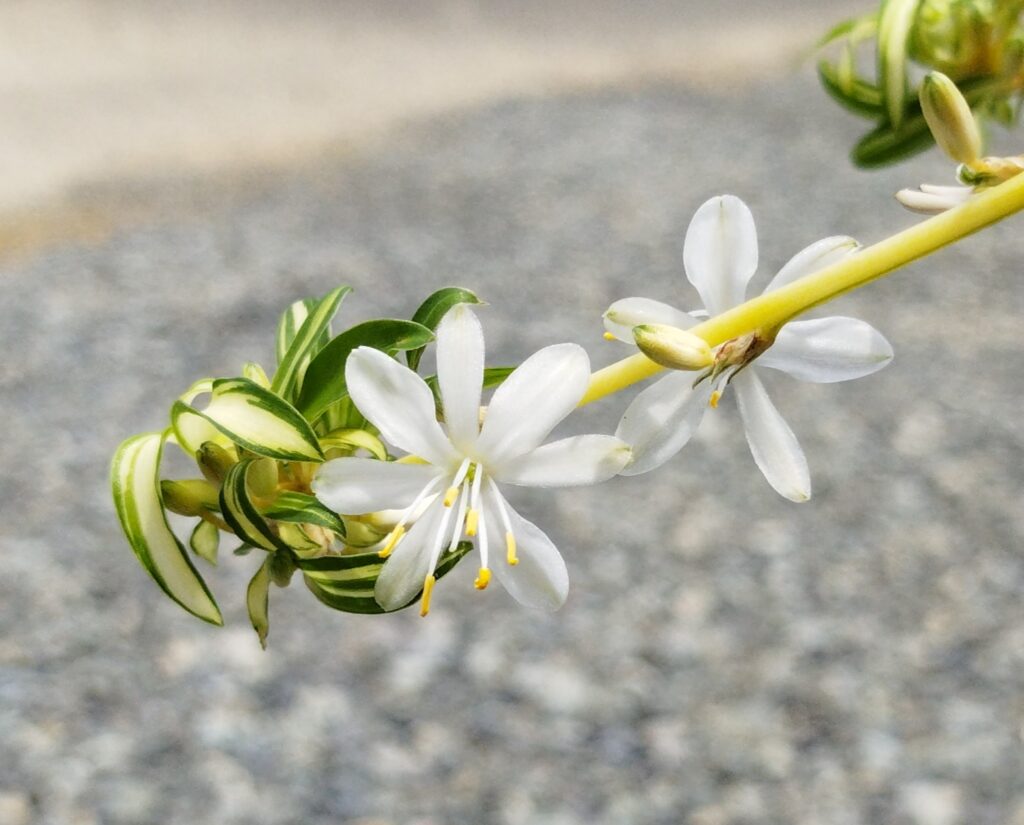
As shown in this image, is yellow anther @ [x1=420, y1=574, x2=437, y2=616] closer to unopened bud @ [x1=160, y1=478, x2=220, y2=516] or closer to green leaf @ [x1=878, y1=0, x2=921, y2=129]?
unopened bud @ [x1=160, y1=478, x2=220, y2=516]

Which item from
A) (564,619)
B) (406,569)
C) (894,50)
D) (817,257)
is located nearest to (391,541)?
(406,569)

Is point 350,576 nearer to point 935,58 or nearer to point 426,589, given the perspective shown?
point 426,589

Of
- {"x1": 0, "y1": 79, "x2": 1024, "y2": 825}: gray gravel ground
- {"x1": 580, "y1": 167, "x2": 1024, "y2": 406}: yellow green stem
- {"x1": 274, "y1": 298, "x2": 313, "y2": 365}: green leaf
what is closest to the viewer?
{"x1": 580, "y1": 167, "x2": 1024, "y2": 406}: yellow green stem

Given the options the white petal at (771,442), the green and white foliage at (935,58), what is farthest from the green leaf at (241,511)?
the green and white foliage at (935,58)

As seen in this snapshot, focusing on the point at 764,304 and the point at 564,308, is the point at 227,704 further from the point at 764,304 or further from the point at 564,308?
the point at 764,304

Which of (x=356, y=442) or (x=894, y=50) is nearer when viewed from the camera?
(x=356, y=442)

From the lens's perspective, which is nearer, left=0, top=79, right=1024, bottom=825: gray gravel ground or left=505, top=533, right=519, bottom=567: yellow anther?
left=505, top=533, right=519, bottom=567: yellow anther

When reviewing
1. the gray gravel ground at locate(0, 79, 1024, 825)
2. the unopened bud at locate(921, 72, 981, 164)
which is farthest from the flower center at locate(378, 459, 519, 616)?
the gray gravel ground at locate(0, 79, 1024, 825)
